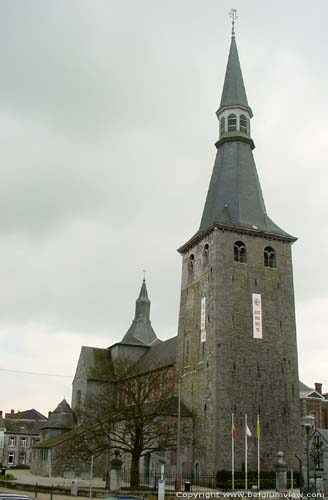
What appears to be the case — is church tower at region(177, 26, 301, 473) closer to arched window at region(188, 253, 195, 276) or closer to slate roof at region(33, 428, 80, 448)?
arched window at region(188, 253, 195, 276)

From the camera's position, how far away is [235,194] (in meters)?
52.3

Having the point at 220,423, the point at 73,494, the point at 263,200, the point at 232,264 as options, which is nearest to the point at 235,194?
the point at 263,200

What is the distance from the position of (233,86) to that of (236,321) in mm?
23435

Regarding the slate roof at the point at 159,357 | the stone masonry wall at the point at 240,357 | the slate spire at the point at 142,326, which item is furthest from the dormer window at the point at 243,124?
the slate spire at the point at 142,326

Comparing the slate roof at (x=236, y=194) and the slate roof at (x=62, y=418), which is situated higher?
the slate roof at (x=236, y=194)

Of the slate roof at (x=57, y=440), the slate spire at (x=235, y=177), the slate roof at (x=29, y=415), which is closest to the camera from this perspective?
the slate spire at (x=235, y=177)

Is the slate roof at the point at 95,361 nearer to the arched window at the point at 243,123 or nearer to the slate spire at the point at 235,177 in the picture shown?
the slate spire at the point at 235,177

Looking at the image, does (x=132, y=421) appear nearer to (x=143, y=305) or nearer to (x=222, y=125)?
(x=222, y=125)

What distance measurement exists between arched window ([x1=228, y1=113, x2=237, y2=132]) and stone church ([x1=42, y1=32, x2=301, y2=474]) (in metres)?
0.09

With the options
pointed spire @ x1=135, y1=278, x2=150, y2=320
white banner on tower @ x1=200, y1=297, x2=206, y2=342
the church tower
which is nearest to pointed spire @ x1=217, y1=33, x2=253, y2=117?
the church tower

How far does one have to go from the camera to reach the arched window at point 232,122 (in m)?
55.6

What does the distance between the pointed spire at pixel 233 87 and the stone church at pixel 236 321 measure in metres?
0.13

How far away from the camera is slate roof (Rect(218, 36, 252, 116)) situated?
56312 millimetres

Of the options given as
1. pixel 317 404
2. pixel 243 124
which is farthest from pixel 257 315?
pixel 317 404
